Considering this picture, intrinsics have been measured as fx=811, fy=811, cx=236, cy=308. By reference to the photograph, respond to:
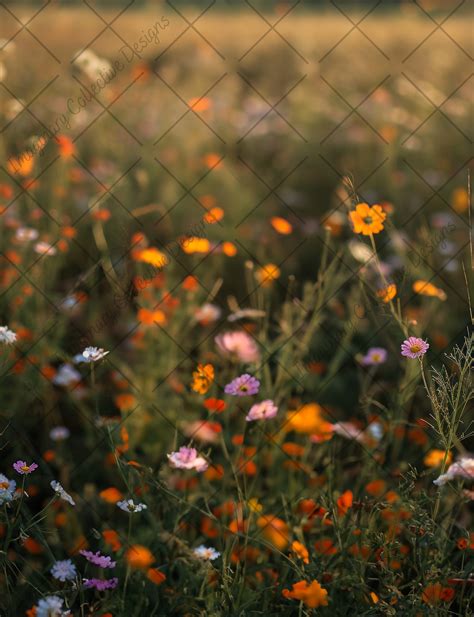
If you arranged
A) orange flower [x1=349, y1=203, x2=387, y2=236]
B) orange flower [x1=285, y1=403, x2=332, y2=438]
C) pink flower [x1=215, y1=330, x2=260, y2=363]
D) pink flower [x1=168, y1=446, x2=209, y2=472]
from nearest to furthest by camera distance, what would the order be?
pink flower [x1=168, y1=446, x2=209, y2=472]
orange flower [x1=349, y1=203, x2=387, y2=236]
pink flower [x1=215, y1=330, x2=260, y2=363]
orange flower [x1=285, y1=403, x2=332, y2=438]

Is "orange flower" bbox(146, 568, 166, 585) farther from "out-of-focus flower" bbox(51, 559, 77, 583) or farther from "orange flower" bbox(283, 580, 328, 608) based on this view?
"orange flower" bbox(283, 580, 328, 608)

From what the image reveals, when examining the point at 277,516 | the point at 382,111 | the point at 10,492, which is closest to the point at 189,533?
the point at 277,516

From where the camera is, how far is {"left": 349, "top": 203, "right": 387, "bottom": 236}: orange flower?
1.63 meters

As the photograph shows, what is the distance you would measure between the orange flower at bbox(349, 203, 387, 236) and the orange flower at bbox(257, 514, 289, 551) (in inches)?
24.6

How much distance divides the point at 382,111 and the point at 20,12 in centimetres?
392

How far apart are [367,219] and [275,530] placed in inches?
27.2

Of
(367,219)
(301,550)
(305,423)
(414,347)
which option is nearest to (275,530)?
(301,550)

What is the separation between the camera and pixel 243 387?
1612 millimetres

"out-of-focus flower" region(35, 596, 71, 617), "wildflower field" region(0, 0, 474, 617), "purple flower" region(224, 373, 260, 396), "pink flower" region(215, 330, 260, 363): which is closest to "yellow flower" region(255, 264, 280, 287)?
"wildflower field" region(0, 0, 474, 617)

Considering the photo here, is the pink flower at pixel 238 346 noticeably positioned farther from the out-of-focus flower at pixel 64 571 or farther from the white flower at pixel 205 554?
the out-of-focus flower at pixel 64 571

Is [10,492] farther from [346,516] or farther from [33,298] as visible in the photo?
[33,298]

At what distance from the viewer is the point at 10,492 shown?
1367 mm

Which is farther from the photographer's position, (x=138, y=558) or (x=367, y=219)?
(x=367, y=219)

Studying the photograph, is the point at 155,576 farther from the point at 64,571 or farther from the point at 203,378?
the point at 203,378
